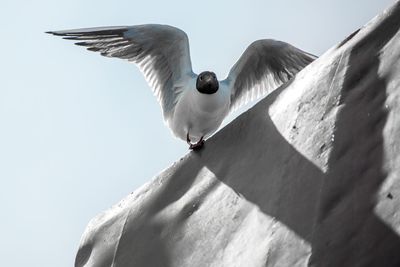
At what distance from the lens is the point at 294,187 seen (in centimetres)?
220

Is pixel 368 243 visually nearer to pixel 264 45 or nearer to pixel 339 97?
pixel 339 97

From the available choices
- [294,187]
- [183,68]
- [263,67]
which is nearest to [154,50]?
[183,68]

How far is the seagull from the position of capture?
493cm

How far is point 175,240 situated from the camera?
2.57 m

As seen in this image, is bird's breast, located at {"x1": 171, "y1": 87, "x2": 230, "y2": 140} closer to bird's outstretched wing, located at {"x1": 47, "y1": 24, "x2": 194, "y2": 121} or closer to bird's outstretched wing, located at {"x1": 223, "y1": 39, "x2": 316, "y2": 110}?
bird's outstretched wing, located at {"x1": 47, "y1": 24, "x2": 194, "y2": 121}

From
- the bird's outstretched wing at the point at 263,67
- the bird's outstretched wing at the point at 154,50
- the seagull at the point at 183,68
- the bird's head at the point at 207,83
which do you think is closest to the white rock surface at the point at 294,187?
the bird's head at the point at 207,83

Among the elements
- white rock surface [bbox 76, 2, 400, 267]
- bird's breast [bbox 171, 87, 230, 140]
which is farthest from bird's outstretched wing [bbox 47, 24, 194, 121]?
white rock surface [bbox 76, 2, 400, 267]

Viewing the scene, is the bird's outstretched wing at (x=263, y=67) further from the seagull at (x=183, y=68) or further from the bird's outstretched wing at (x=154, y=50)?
the bird's outstretched wing at (x=154, y=50)

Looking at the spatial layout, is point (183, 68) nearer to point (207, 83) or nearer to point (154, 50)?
point (154, 50)

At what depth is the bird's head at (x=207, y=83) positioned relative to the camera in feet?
15.6

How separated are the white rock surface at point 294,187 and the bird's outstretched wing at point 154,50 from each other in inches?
94.9

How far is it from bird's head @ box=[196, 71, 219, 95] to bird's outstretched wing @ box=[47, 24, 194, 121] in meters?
0.43

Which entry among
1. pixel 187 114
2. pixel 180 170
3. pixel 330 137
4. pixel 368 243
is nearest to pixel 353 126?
pixel 330 137

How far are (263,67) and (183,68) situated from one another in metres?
0.54
